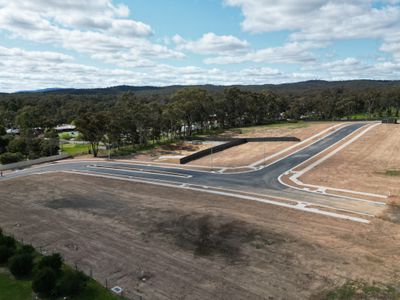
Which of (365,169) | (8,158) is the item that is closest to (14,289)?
(365,169)

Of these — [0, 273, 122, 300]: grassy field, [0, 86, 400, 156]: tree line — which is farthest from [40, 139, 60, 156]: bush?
[0, 273, 122, 300]: grassy field

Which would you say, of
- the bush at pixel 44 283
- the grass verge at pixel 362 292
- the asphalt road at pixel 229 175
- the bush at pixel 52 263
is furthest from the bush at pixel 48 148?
the grass verge at pixel 362 292

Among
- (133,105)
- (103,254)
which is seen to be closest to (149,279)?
(103,254)

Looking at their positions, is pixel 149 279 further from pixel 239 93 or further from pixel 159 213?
pixel 239 93

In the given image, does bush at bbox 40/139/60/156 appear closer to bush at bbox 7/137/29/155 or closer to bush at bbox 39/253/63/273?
bush at bbox 7/137/29/155

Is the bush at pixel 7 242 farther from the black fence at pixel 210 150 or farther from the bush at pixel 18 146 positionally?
the bush at pixel 18 146

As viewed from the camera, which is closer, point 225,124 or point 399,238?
point 399,238
